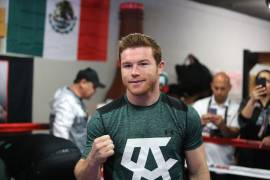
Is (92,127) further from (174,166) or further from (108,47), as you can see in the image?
(108,47)

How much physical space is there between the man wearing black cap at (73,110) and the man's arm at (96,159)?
184 centimetres

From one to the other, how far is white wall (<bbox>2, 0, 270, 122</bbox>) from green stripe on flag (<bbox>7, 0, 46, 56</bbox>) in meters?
0.20

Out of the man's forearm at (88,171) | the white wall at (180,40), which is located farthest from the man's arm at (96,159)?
the white wall at (180,40)

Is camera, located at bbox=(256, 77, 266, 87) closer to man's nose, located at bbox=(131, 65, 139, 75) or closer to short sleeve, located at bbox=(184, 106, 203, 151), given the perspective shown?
short sleeve, located at bbox=(184, 106, 203, 151)

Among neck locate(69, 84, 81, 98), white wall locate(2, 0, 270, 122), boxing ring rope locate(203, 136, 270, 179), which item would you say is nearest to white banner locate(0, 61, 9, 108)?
white wall locate(2, 0, 270, 122)

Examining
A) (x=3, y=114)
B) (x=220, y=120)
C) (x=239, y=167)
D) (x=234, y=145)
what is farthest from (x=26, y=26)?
(x=239, y=167)

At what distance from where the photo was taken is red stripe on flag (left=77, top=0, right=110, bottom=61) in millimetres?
4617

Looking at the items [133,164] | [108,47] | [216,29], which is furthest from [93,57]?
[133,164]

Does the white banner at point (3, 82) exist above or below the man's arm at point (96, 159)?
above

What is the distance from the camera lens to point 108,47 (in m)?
5.05

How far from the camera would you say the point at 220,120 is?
3.20 m

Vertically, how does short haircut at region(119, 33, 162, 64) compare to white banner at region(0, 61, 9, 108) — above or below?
above

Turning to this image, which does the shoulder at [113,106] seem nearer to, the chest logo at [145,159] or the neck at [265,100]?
the chest logo at [145,159]

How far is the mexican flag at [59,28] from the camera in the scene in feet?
13.2
